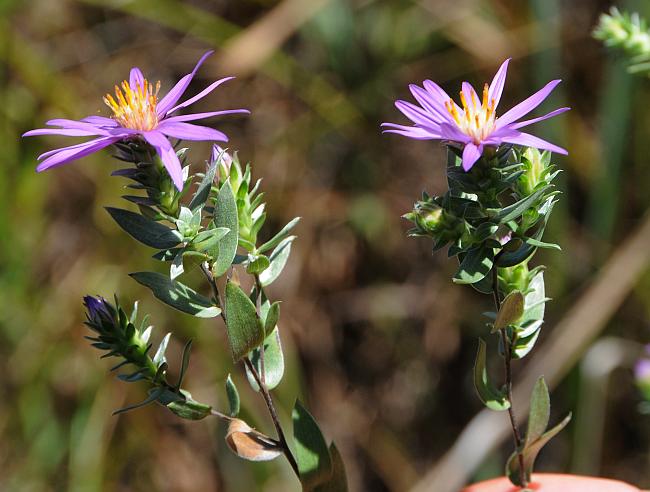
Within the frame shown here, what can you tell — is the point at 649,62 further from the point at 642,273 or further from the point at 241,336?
the point at 642,273

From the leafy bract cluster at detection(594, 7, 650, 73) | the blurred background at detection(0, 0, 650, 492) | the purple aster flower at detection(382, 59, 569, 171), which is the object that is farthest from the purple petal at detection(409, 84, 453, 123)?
the blurred background at detection(0, 0, 650, 492)

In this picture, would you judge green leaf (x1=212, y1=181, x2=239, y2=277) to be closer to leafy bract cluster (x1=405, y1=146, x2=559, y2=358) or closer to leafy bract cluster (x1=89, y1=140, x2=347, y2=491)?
leafy bract cluster (x1=89, y1=140, x2=347, y2=491)

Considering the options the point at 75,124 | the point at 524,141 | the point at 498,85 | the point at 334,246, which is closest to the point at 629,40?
the point at 498,85

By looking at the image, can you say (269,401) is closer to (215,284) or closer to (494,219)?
(215,284)

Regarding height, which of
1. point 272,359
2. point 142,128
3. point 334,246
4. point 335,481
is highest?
point 142,128

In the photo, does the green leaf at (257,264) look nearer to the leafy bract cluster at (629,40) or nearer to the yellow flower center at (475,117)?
the yellow flower center at (475,117)
